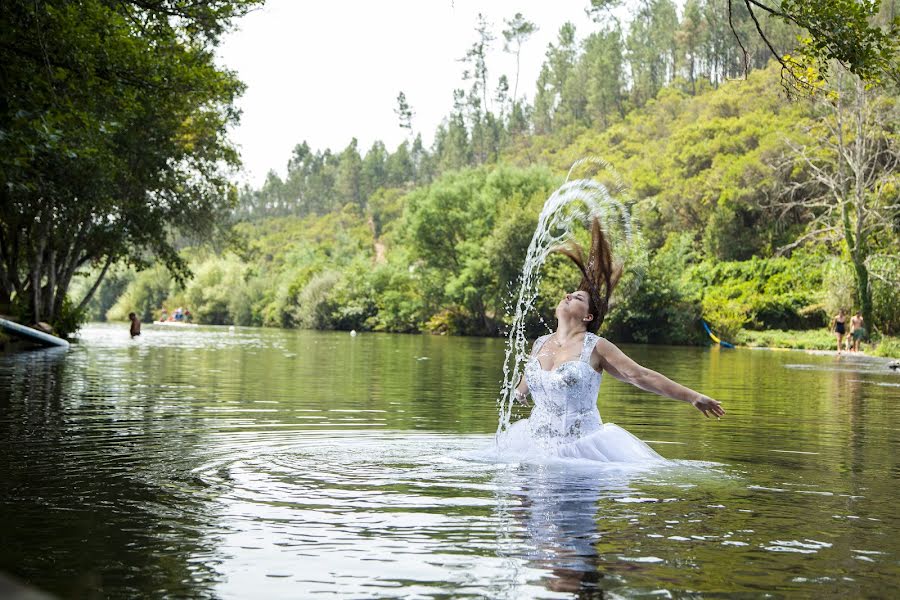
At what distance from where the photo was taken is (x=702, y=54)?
474 ft

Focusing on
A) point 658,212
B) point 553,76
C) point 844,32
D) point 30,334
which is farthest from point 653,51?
point 844,32

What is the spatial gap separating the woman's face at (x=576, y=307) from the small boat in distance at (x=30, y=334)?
92.9ft

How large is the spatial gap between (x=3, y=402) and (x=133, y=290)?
116287mm

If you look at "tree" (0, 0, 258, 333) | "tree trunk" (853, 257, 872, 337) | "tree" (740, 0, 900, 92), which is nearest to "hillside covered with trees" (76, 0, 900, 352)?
"tree trunk" (853, 257, 872, 337)

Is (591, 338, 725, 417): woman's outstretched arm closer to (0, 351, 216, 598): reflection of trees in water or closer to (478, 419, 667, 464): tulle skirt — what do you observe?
(478, 419, 667, 464): tulle skirt

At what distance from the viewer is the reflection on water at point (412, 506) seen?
5754mm

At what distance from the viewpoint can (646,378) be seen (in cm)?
977

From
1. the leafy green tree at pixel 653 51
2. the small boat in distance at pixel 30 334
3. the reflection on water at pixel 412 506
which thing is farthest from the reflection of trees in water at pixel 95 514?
the leafy green tree at pixel 653 51

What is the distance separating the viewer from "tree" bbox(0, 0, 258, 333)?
19.3 metres

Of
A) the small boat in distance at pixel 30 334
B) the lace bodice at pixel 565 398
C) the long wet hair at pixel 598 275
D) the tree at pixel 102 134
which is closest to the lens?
the lace bodice at pixel 565 398

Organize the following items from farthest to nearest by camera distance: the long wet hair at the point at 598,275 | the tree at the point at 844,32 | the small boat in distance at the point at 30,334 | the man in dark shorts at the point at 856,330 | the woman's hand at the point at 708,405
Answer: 1. the man in dark shorts at the point at 856,330
2. the small boat in distance at the point at 30,334
3. the tree at the point at 844,32
4. the long wet hair at the point at 598,275
5. the woman's hand at the point at 708,405

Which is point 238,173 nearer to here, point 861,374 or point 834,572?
point 861,374

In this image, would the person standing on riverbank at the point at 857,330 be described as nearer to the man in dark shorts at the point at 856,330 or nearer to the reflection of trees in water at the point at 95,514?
the man in dark shorts at the point at 856,330

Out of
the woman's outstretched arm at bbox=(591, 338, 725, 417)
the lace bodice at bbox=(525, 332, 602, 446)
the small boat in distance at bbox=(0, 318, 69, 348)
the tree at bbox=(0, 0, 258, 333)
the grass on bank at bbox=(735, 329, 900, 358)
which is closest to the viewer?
the woman's outstretched arm at bbox=(591, 338, 725, 417)
